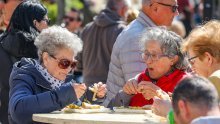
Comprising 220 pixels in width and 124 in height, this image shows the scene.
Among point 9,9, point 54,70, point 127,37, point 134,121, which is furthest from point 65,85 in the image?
point 9,9

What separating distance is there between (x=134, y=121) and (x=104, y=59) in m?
4.46

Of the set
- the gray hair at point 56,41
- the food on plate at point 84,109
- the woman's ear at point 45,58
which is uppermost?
the gray hair at point 56,41

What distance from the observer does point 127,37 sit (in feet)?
24.3

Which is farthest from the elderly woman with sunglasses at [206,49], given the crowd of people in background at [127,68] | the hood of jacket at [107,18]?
the hood of jacket at [107,18]

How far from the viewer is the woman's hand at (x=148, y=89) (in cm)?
613

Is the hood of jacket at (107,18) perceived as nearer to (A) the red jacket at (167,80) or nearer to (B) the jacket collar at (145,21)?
(B) the jacket collar at (145,21)

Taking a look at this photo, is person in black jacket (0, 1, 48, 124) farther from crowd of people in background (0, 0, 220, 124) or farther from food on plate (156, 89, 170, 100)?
food on plate (156, 89, 170, 100)

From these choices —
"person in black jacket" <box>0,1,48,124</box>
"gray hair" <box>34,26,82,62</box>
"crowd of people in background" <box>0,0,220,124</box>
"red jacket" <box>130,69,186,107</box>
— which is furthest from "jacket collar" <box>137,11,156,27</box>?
"gray hair" <box>34,26,82,62</box>

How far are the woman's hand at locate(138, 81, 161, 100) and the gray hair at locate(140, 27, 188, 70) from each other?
0.37m

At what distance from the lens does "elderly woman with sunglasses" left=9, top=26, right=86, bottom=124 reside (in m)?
6.08

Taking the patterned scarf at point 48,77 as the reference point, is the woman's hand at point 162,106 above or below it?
below

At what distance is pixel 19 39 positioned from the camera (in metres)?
7.08

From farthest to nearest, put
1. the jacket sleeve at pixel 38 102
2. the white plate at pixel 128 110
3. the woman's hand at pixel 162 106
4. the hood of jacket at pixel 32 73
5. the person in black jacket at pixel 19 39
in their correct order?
the person in black jacket at pixel 19 39 < the hood of jacket at pixel 32 73 < the white plate at pixel 128 110 < the jacket sleeve at pixel 38 102 < the woman's hand at pixel 162 106

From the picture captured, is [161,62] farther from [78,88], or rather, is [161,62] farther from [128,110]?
[78,88]
